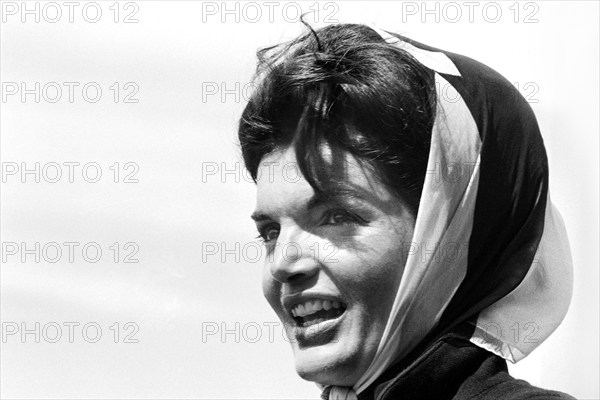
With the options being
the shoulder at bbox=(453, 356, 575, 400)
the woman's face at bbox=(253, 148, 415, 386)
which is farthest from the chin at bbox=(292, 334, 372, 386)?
the shoulder at bbox=(453, 356, 575, 400)

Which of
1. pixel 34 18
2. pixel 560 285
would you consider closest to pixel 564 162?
pixel 560 285

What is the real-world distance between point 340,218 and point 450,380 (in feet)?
0.65

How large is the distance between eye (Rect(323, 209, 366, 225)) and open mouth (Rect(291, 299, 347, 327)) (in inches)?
3.2

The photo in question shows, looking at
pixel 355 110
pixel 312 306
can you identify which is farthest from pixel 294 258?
pixel 355 110

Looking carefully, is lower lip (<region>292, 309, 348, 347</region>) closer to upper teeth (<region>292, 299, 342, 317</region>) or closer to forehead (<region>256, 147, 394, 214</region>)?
upper teeth (<region>292, 299, 342, 317</region>)

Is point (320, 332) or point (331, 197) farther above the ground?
point (331, 197)

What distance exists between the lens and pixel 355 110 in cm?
117

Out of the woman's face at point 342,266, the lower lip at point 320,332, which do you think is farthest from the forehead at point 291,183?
the lower lip at point 320,332

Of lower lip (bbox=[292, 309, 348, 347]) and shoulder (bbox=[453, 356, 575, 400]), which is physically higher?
lower lip (bbox=[292, 309, 348, 347])

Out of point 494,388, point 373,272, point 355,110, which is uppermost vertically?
point 355,110

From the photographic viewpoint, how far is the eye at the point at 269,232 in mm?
1217

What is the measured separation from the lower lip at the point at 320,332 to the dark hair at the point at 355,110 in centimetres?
13

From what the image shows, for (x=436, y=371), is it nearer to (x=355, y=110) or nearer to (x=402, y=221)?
(x=402, y=221)

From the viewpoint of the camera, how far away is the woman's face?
1.14m
